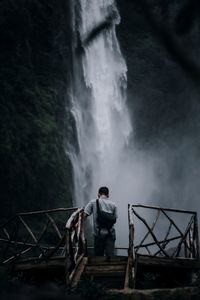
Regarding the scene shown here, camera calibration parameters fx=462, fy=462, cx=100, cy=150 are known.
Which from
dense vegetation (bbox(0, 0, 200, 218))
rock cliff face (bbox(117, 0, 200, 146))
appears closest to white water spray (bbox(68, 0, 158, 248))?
rock cliff face (bbox(117, 0, 200, 146))

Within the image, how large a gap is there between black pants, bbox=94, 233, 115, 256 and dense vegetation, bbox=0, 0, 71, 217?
28.9 ft

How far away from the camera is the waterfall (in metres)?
22.7

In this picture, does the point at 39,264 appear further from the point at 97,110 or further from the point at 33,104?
the point at 97,110

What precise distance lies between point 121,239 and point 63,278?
65.9 ft

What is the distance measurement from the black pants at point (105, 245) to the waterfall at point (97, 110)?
1384 cm

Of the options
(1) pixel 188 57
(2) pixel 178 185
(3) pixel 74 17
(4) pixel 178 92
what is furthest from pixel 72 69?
(1) pixel 188 57

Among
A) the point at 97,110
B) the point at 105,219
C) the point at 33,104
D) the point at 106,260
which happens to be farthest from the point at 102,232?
the point at 97,110

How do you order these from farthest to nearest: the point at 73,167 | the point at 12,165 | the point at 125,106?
the point at 125,106, the point at 73,167, the point at 12,165

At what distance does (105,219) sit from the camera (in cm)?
675

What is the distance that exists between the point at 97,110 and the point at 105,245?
1953 centimetres

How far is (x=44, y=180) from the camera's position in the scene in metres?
17.3

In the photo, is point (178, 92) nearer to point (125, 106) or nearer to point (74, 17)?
point (125, 106)

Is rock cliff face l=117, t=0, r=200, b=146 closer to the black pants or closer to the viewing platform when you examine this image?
the viewing platform

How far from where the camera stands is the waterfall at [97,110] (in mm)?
22655
